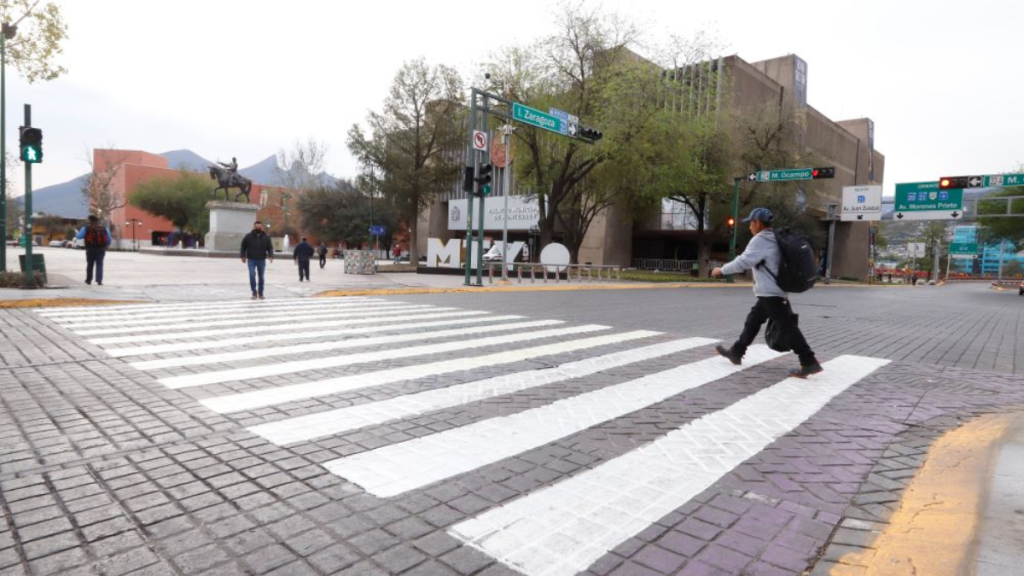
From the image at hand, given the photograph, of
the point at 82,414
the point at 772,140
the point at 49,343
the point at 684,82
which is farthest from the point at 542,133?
the point at 82,414

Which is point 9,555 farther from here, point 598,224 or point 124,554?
point 598,224

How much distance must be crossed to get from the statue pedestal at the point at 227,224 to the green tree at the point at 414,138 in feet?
26.0

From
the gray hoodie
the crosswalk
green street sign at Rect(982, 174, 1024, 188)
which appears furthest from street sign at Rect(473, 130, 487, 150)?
green street sign at Rect(982, 174, 1024, 188)

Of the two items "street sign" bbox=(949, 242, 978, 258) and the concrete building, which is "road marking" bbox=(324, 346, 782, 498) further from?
"street sign" bbox=(949, 242, 978, 258)

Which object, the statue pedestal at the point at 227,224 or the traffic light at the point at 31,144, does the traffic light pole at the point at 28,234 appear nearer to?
the traffic light at the point at 31,144

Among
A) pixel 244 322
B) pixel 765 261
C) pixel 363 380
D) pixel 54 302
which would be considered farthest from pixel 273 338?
pixel 54 302

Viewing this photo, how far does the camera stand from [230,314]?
9.41m

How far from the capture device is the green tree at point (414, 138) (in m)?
34.4

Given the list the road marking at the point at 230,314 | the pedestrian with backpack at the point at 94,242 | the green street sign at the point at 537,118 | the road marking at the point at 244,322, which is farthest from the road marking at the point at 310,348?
the green street sign at the point at 537,118

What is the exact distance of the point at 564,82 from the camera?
27609 millimetres

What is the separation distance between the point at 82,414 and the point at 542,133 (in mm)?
25883

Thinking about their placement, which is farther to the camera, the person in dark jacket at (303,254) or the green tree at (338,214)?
the green tree at (338,214)

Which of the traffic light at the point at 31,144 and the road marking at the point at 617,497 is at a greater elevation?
the traffic light at the point at 31,144

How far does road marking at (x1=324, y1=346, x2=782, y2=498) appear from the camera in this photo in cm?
298
